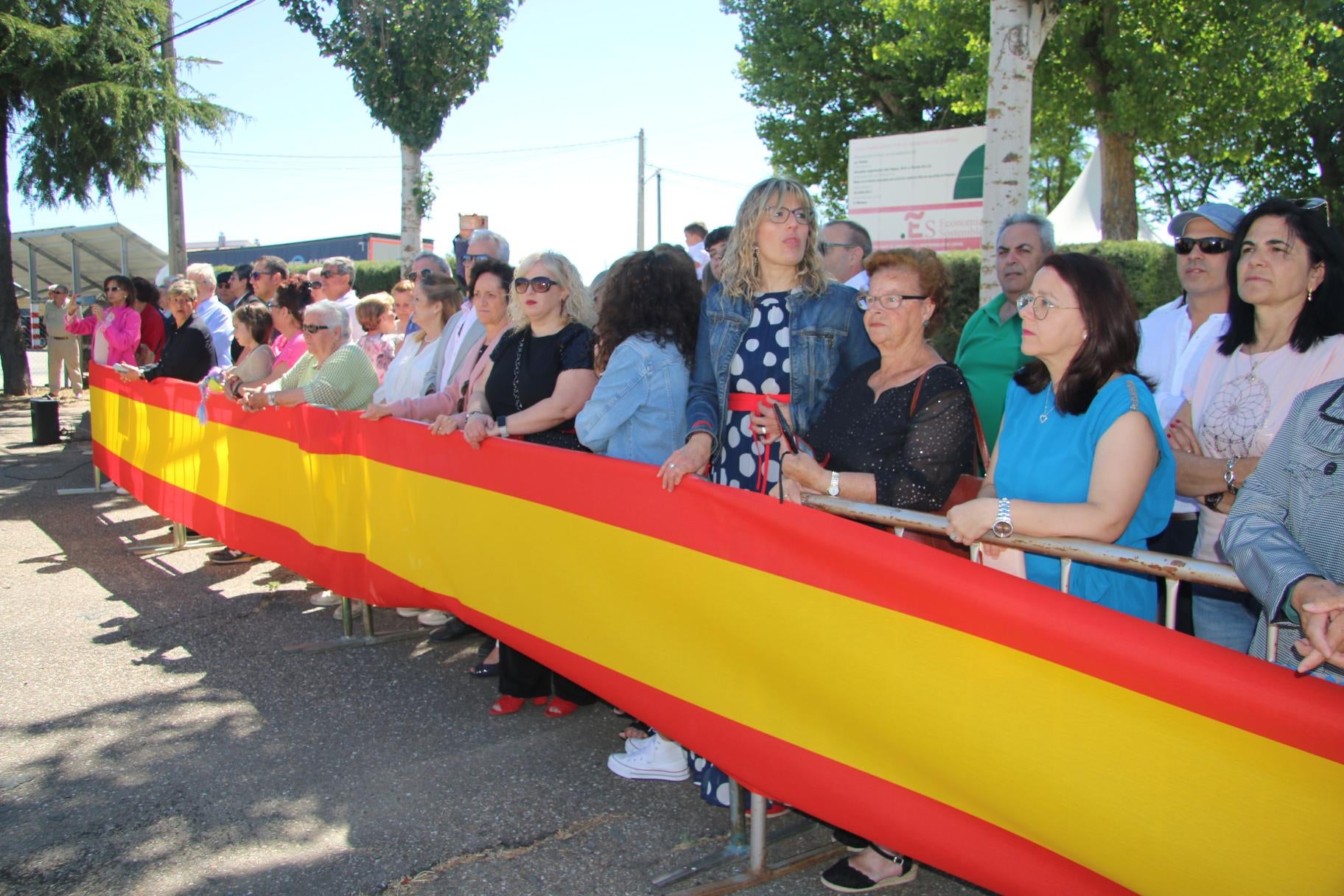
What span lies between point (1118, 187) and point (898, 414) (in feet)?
66.7

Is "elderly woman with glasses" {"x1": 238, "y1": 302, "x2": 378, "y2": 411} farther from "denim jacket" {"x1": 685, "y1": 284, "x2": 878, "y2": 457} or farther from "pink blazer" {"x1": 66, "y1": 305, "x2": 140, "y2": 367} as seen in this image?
"pink blazer" {"x1": 66, "y1": 305, "x2": 140, "y2": 367}

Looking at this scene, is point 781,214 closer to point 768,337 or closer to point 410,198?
point 768,337

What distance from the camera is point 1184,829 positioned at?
194 centimetres

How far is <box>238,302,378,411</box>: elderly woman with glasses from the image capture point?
5812 mm

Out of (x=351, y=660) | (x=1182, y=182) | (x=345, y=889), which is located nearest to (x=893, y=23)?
(x=1182, y=182)

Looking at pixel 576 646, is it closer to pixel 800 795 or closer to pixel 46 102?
pixel 800 795

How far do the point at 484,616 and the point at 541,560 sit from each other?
59 cm

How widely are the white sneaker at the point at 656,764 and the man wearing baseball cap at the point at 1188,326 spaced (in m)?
1.86

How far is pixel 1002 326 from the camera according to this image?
4.55 meters

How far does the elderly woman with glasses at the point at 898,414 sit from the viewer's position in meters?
2.93

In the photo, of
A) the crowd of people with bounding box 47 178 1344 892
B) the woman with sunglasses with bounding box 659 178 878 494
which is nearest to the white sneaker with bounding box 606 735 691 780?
the crowd of people with bounding box 47 178 1344 892

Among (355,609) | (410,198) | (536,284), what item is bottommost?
(355,609)

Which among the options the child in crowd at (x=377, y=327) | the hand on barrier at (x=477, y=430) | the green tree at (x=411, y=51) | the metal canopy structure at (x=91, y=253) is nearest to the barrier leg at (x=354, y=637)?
the hand on barrier at (x=477, y=430)

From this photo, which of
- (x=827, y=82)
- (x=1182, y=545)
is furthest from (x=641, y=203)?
(x=1182, y=545)
